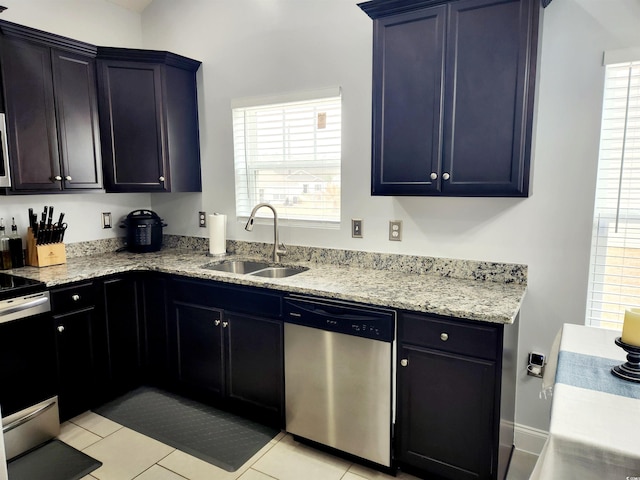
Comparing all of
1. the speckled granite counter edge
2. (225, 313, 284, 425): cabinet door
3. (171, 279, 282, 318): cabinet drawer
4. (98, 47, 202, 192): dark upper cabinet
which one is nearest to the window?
the speckled granite counter edge

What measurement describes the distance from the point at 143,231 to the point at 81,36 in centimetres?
149

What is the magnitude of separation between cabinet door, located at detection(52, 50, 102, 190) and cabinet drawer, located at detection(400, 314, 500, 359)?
7.68 ft

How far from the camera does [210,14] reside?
10.3ft

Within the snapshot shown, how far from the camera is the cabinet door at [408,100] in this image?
2066mm

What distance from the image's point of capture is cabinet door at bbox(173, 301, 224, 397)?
268 centimetres

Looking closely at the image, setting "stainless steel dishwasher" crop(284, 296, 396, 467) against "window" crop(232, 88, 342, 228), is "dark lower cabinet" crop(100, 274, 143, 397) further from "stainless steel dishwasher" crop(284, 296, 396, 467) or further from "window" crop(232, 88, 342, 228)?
"stainless steel dishwasher" crop(284, 296, 396, 467)

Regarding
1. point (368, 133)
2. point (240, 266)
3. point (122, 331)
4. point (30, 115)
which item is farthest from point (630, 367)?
point (30, 115)

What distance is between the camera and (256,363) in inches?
99.4

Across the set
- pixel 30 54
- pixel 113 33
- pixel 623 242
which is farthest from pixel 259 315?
pixel 113 33

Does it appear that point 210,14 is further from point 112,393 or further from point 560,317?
point 560,317

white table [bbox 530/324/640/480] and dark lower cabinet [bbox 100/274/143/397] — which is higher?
white table [bbox 530/324/640/480]

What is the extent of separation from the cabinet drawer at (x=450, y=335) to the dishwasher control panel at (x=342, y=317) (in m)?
0.08

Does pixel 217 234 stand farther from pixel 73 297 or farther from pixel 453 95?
pixel 453 95

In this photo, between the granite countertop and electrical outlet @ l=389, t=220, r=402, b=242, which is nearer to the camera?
the granite countertop
